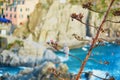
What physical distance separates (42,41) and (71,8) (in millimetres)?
436

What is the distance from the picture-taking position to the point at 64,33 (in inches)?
157

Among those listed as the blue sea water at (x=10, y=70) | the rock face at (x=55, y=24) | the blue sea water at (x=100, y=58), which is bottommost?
the blue sea water at (x=10, y=70)

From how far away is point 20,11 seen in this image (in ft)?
13.1

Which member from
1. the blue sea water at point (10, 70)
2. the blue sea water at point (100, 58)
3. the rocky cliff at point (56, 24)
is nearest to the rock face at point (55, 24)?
the rocky cliff at point (56, 24)

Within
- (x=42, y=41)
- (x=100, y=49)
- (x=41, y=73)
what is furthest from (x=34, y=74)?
(x=100, y=49)

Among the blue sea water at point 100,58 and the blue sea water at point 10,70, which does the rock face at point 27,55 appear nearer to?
the blue sea water at point 10,70

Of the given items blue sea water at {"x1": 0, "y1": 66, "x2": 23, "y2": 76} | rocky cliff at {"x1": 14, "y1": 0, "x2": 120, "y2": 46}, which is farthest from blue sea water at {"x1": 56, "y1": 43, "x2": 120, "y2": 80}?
blue sea water at {"x1": 0, "y1": 66, "x2": 23, "y2": 76}

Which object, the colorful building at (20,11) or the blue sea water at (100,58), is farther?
the colorful building at (20,11)

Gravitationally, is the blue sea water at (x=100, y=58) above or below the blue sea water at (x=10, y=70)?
above

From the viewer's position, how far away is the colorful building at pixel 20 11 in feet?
13.0

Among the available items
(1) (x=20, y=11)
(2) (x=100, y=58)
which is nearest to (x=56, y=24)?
(1) (x=20, y=11)

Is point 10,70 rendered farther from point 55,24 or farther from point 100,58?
point 100,58

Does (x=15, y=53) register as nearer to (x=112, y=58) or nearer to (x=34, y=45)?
(x=34, y=45)

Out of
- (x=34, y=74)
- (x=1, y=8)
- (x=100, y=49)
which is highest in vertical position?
(x=1, y=8)
